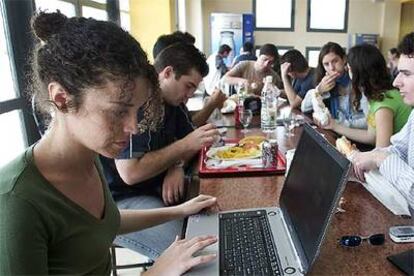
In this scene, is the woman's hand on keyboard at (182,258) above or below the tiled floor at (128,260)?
above

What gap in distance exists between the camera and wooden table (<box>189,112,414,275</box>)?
77 centimetres

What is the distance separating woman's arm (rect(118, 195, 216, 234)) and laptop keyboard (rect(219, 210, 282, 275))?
0.25 feet

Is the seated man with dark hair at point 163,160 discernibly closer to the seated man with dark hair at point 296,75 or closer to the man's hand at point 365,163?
the man's hand at point 365,163

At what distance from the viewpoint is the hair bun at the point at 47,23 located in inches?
31.5

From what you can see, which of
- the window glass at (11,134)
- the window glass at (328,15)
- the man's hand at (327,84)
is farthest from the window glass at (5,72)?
the window glass at (328,15)

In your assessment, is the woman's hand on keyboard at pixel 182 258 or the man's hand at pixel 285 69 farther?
the man's hand at pixel 285 69

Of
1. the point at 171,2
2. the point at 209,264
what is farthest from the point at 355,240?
the point at 171,2

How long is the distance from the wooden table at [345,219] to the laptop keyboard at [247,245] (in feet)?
0.26

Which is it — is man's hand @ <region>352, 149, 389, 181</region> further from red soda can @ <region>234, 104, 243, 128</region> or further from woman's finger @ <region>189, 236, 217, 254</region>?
red soda can @ <region>234, 104, 243, 128</region>

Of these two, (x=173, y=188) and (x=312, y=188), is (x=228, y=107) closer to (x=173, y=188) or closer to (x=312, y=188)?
(x=173, y=188)

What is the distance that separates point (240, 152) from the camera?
154 centimetres

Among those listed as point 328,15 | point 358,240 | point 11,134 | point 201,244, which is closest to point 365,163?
point 358,240

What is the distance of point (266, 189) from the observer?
1.22 m

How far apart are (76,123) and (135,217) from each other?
0.44m
